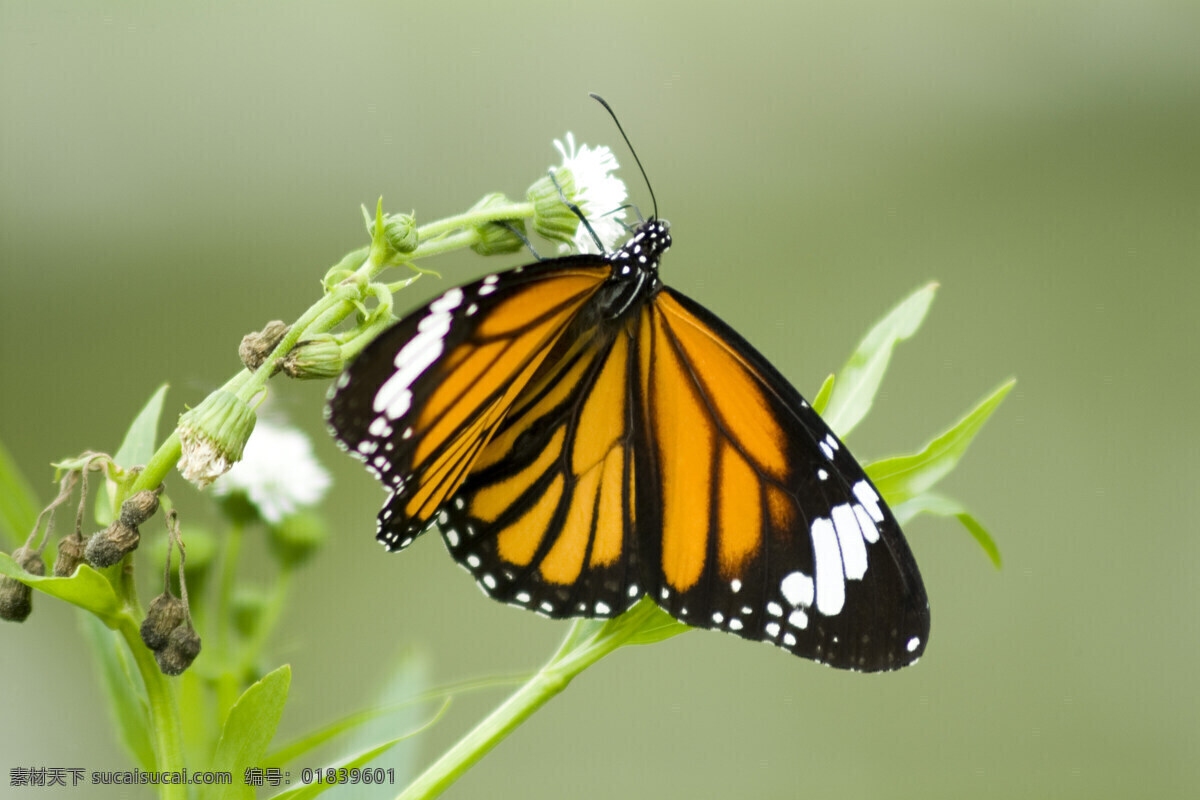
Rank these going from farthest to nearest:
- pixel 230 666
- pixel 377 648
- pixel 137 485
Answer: pixel 377 648, pixel 230 666, pixel 137 485

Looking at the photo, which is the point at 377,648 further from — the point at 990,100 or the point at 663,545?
the point at 990,100

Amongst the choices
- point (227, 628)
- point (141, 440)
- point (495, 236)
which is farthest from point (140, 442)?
point (495, 236)

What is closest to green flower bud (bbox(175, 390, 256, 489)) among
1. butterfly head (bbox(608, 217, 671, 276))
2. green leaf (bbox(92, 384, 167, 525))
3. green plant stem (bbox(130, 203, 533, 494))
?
green plant stem (bbox(130, 203, 533, 494))

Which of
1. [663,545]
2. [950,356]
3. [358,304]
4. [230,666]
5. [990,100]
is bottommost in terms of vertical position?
[230,666]

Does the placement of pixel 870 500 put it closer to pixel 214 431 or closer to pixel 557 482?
pixel 557 482

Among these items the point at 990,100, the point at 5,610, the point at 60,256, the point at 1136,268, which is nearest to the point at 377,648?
the point at 60,256

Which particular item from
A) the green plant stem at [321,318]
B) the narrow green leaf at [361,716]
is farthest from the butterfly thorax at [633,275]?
the narrow green leaf at [361,716]

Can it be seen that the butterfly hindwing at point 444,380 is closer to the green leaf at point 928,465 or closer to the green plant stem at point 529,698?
the green plant stem at point 529,698
